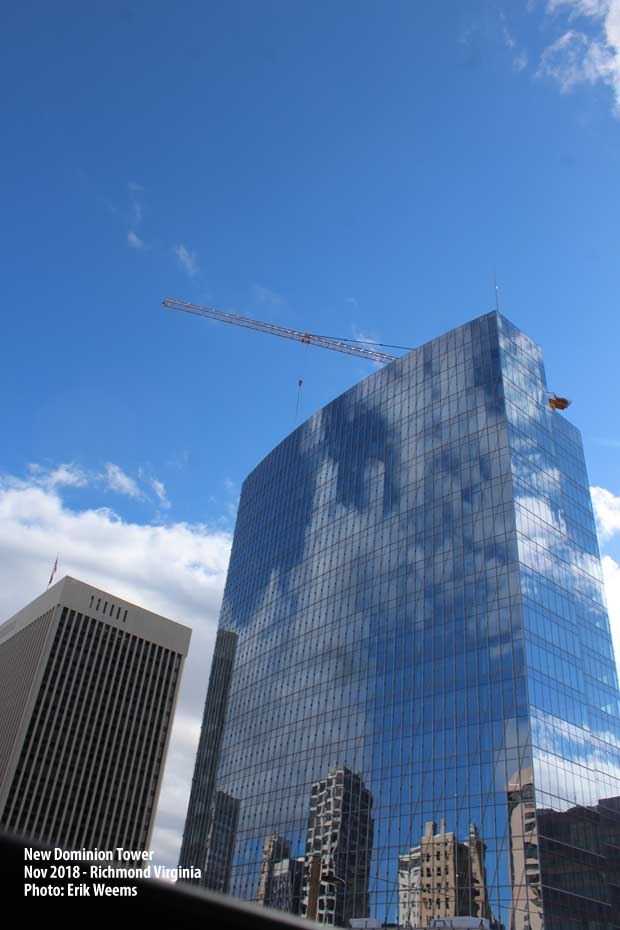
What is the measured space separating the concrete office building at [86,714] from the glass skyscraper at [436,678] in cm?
2362

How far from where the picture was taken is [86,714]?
471ft

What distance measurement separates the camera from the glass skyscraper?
2672 inches

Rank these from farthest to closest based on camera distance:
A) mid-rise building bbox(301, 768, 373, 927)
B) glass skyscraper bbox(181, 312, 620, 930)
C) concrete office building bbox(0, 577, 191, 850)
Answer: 1. concrete office building bbox(0, 577, 191, 850)
2. mid-rise building bbox(301, 768, 373, 927)
3. glass skyscraper bbox(181, 312, 620, 930)

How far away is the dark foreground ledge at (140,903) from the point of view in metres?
2.36

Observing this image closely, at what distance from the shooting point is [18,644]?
158 m

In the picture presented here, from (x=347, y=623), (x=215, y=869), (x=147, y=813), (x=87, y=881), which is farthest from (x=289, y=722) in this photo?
(x=87, y=881)

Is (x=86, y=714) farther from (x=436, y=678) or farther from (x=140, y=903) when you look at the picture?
(x=140, y=903)

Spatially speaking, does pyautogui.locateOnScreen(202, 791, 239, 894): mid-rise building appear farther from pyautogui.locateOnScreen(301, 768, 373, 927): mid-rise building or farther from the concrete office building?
the concrete office building

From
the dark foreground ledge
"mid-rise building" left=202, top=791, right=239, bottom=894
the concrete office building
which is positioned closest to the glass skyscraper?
"mid-rise building" left=202, top=791, right=239, bottom=894

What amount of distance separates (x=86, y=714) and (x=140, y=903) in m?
154

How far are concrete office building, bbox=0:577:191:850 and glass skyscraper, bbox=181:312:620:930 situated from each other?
23.6 m

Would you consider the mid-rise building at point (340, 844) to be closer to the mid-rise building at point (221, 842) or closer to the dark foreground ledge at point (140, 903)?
the mid-rise building at point (221, 842)

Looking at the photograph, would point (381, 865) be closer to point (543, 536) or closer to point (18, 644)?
point (543, 536)

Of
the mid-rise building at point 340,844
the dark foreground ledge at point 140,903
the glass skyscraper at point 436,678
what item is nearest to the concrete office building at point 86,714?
the glass skyscraper at point 436,678
